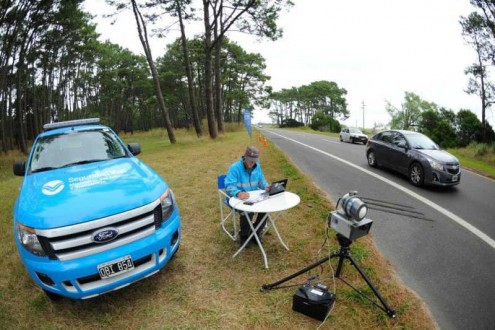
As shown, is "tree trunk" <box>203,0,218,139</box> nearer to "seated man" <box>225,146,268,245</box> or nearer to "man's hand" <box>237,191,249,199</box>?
"seated man" <box>225,146,268,245</box>

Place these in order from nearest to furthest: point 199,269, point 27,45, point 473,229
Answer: point 199,269 → point 473,229 → point 27,45

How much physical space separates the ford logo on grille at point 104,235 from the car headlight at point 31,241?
54 cm

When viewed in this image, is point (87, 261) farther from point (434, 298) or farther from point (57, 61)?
point (57, 61)

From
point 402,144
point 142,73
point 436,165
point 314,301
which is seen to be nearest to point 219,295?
point 314,301

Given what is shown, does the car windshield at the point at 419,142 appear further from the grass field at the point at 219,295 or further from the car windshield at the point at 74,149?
the car windshield at the point at 74,149

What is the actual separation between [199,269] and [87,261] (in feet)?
5.43

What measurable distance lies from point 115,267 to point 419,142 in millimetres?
9720

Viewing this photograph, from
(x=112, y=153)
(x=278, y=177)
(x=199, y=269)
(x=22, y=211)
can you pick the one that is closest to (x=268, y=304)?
(x=199, y=269)

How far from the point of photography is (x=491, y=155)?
17.2 m

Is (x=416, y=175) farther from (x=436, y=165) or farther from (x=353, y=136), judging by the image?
(x=353, y=136)

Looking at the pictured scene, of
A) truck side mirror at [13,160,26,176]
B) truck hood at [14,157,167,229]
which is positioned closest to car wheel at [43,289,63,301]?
truck hood at [14,157,167,229]

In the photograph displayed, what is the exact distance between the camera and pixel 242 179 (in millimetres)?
4523

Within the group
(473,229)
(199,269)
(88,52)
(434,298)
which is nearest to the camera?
(434,298)

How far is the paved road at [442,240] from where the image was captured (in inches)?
139
